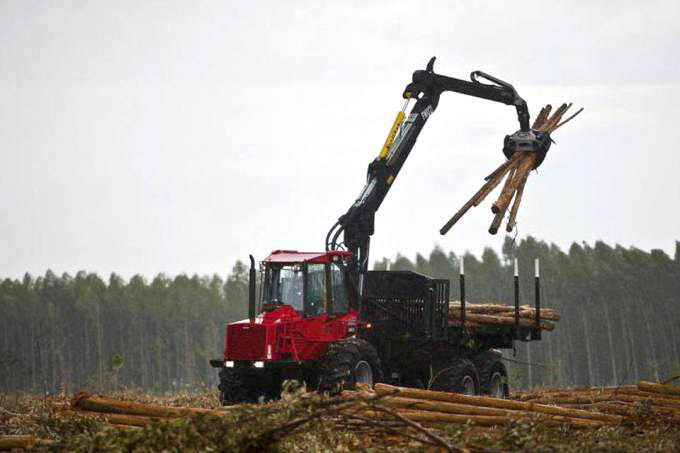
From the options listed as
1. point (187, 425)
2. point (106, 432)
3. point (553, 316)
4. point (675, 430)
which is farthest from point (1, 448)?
point (553, 316)

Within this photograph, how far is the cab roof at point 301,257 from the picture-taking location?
57.4ft

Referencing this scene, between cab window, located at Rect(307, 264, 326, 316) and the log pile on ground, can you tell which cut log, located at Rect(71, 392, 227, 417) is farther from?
cab window, located at Rect(307, 264, 326, 316)

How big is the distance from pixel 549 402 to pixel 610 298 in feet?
157

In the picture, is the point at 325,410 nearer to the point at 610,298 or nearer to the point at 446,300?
the point at 446,300

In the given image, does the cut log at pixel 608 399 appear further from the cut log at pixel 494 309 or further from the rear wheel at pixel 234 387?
the rear wheel at pixel 234 387

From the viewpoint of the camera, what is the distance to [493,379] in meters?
20.2

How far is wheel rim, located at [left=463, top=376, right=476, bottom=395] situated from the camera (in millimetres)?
18984

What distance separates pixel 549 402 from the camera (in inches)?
675

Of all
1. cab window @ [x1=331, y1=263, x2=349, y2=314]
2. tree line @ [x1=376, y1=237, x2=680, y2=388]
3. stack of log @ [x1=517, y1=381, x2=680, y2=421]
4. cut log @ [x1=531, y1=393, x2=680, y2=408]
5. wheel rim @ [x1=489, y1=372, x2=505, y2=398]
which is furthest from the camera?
tree line @ [x1=376, y1=237, x2=680, y2=388]

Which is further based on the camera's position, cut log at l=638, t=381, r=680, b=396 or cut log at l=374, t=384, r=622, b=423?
cut log at l=638, t=381, r=680, b=396

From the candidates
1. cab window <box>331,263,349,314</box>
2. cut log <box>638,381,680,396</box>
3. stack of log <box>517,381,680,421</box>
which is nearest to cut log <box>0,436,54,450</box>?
cab window <box>331,263,349,314</box>

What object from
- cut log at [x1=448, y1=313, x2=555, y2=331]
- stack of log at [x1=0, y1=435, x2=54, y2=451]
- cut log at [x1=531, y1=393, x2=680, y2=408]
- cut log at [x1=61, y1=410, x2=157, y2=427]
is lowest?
stack of log at [x1=0, y1=435, x2=54, y2=451]

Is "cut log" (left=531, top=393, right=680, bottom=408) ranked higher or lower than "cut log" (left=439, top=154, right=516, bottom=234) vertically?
lower

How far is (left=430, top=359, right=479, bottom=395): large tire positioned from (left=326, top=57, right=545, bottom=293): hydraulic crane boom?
222cm
